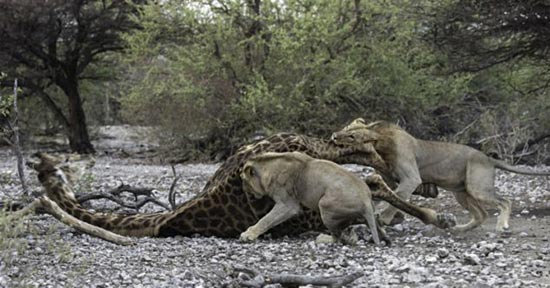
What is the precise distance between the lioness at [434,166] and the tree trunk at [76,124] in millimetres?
21230

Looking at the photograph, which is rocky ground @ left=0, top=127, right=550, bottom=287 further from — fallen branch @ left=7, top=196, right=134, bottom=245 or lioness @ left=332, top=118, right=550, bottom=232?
lioness @ left=332, top=118, right=550, bottom=232

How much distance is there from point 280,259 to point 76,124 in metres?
23.3

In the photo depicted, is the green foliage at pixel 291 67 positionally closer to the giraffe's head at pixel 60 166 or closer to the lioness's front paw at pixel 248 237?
the giraffe's head at pixel 60 166

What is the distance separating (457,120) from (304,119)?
4698 mm

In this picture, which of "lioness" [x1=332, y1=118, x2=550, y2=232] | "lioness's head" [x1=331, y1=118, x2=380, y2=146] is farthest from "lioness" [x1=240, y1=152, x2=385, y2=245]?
"lioness" [x1=332, y1=118, x2=550, y2=232]

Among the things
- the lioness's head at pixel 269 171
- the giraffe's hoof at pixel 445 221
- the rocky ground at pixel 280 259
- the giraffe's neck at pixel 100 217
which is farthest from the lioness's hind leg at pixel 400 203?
the giraffe's neck at pixel 100 217

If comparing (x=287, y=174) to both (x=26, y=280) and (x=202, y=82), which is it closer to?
(x=26, y=280)

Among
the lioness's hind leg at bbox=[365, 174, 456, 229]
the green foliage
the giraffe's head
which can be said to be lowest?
the lioness's hind leg at bbox=[365, 174, 456, 229]

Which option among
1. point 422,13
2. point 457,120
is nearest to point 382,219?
point 422,13

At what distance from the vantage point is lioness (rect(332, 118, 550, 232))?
9.97m

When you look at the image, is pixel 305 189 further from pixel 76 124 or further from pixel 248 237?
pixel 76 124

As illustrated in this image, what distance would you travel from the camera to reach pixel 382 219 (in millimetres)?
9969

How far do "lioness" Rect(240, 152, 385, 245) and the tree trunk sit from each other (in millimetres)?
21608

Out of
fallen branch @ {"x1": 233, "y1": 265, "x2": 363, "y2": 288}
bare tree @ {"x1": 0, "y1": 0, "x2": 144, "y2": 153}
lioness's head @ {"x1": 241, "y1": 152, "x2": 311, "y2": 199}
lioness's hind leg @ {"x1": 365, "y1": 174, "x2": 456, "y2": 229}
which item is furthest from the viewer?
bare tree @ {"x1": 0, "y1": 0, "x2": 144, "y2": 153}
